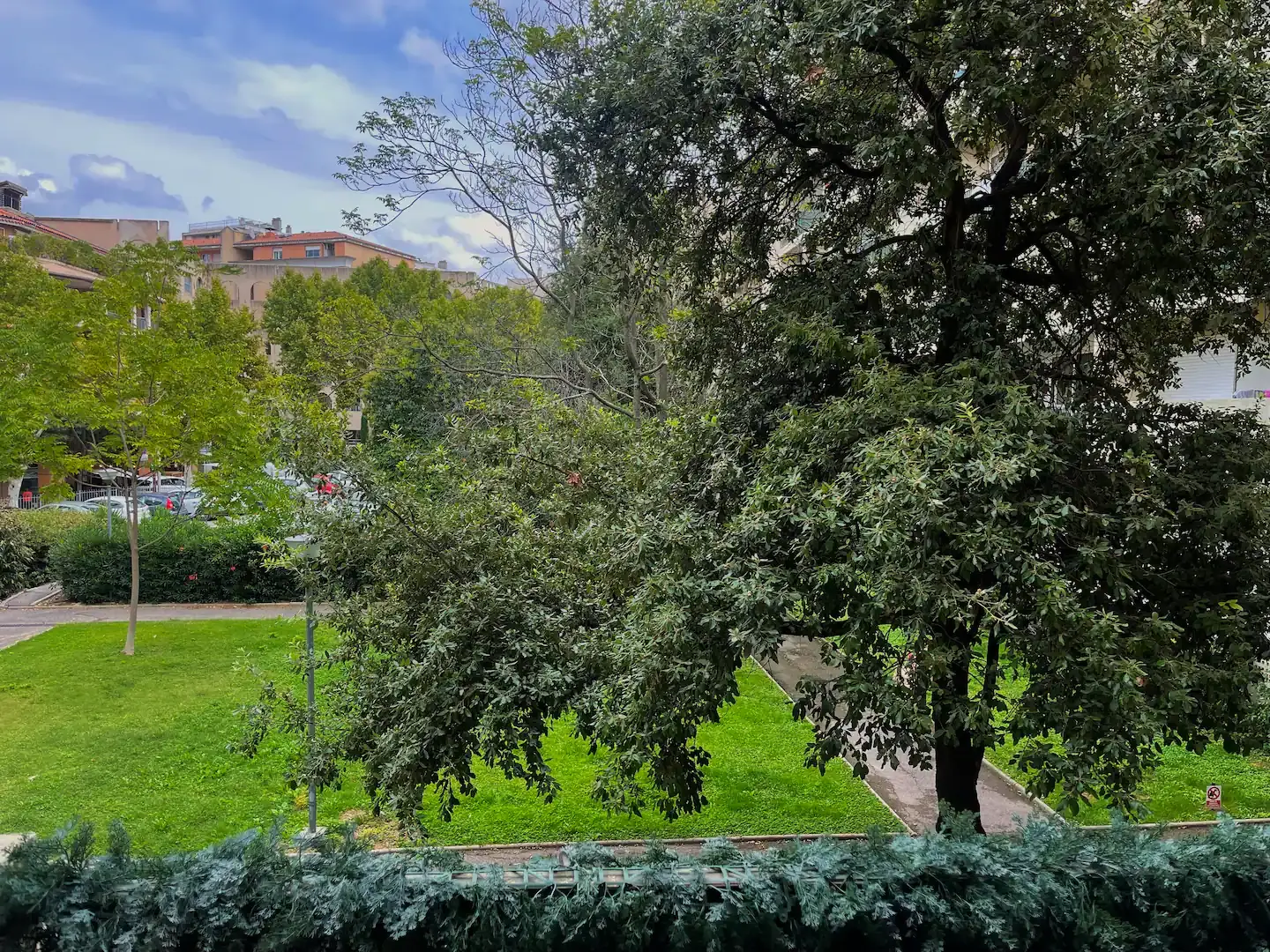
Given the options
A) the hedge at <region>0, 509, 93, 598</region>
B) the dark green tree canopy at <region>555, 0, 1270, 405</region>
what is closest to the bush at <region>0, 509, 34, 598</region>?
the hedge at <region>0, 509, 93, 598</region>

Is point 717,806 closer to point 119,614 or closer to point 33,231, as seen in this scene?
point 119,614

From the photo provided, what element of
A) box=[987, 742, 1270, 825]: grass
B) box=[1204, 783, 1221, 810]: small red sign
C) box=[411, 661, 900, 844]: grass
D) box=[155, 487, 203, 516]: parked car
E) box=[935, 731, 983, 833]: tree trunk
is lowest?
box=[411, 661, 900, 844]: grass

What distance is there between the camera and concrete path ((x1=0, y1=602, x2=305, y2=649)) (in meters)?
15.2

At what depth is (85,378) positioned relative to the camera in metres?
14.5

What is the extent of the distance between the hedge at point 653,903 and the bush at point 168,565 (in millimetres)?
13765

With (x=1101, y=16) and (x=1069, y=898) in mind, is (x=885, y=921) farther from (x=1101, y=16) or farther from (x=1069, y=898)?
(x=1101, y=16)

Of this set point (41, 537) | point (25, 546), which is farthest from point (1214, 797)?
point (41, 537)

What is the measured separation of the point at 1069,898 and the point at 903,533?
1.85 m

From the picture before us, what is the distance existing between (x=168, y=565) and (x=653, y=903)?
1634 cm

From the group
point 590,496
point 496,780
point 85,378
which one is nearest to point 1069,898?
point 590,496

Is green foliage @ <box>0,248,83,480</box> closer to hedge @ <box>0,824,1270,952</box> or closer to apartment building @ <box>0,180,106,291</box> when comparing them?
hedge @ <box>0,824,1270,952</box>

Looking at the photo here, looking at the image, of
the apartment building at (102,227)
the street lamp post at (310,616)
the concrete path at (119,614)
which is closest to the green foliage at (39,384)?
the concrete path at (119,614)

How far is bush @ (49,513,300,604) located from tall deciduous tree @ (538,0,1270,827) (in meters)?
13.7

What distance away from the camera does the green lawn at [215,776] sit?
7785mm
